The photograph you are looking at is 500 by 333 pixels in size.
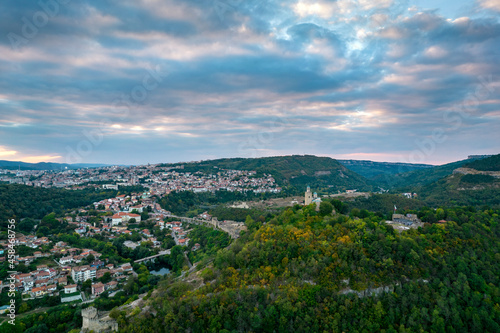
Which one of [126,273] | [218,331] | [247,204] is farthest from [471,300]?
[247,204]

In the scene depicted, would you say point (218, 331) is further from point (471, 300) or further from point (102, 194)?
point (102, 194)

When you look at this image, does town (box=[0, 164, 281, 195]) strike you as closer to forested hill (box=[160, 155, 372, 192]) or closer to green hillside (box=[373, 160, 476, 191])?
forested hill (box=[160, 155, 372, 192])

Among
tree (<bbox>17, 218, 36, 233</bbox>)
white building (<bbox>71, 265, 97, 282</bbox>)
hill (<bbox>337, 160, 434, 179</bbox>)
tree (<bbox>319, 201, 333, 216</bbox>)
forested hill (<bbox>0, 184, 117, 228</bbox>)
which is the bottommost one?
white building (<bbox>71, 265, 97, 282</bbox>)

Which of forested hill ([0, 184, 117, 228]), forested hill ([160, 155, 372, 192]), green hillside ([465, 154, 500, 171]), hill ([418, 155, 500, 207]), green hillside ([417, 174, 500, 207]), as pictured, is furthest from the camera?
forested hill ([160, 155, 372, 192])

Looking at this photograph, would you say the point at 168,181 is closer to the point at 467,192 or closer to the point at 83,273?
the point at 83,273

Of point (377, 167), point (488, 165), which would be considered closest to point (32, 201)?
point (488, 165)

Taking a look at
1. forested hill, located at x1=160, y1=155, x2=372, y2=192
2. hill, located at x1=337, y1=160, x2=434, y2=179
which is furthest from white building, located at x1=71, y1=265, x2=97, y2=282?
hill, located at x1=337, y1=160, x2=434, y2=179

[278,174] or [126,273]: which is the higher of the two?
[278,174]

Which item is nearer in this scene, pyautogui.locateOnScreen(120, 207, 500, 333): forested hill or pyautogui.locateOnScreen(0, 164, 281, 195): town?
pyautogui.locateOnScreen(120, 207, 500, 333): forested hill
